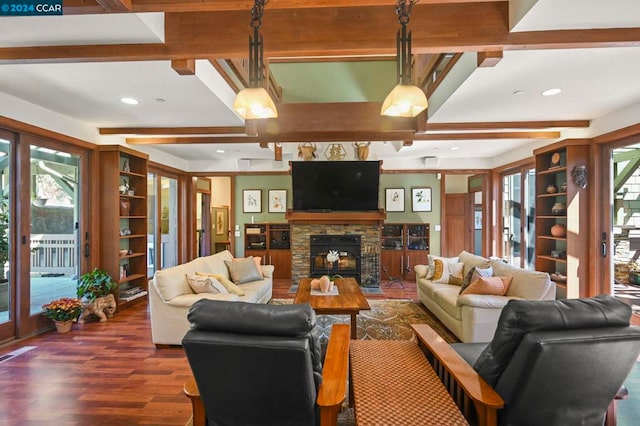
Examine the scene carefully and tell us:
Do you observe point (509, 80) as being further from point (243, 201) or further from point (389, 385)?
point (243, 201)

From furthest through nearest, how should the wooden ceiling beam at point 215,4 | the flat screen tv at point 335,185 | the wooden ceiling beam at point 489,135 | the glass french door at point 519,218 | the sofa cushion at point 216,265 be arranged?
the flat screen tv at point 335,185, the glass french door at point 519,218, the wooden ceiling beam at point 489,135, the sofa cushion at point 216,265, the wooden ceiling beam at point 215,4

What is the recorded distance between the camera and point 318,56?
8.87ft

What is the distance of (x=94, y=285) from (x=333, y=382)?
4011 millimetres

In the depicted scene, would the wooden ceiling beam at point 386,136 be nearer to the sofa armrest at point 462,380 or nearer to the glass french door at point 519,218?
the glass french door at point 519,218

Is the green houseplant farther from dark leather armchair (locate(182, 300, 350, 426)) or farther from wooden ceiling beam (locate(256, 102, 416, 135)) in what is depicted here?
dark leather armchair (locate(182, 300, 350, 426))

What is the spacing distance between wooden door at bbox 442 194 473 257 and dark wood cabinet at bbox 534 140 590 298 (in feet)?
7.35

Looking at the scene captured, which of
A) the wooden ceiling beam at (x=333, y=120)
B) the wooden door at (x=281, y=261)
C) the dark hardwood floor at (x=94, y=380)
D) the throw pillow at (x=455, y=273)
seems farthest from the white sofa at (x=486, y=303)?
the wooden door at (x=281, y=261)

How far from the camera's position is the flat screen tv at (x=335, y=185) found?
6223mm

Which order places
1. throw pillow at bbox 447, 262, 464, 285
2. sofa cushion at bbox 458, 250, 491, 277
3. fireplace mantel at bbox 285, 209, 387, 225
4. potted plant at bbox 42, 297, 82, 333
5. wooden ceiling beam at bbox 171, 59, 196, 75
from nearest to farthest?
wooden ceiling beam at bbox 171, 59, 196, 75, potted plant at bbox 42, 297, 82, 333, sofa cushion at bbox 458, 250, 491, 277, throw pillow at bbox 447, 262, 464, 285, fireplace mantel at bbox 285, 209, 387, 225

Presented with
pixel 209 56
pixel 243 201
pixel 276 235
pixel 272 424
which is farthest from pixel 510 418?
pixel 243 201

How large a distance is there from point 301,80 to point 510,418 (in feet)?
17.3

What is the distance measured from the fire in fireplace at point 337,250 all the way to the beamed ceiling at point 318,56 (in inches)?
91.7

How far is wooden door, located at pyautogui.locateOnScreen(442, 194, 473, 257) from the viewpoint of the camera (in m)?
7.23

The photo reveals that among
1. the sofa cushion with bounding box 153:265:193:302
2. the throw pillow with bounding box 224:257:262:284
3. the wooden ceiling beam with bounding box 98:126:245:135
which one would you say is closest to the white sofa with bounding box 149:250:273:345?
the sofa cushion with bounding box 153:265:193:302
